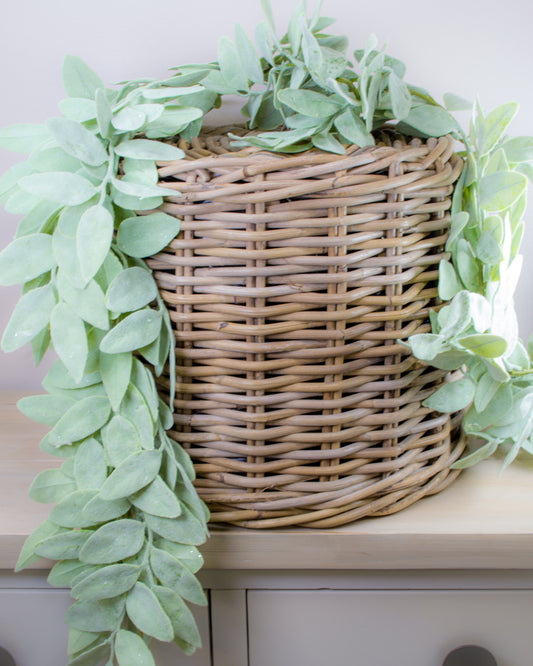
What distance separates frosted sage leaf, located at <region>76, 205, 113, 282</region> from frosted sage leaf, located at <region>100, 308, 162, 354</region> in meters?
0.05

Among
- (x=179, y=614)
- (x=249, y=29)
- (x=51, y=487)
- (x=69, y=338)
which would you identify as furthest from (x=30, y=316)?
(x=249, y=29)

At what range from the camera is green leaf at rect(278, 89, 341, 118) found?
1.51ft

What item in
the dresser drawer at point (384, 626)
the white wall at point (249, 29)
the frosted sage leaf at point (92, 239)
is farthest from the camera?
the white wall at point (249, 29)

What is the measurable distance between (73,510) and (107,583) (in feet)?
0.20

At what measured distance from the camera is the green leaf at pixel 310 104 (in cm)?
46

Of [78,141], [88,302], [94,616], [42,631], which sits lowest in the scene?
[42,631]

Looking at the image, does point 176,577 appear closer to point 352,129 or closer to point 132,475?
point 132,475

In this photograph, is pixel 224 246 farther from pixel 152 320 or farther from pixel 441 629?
pixel 441 629

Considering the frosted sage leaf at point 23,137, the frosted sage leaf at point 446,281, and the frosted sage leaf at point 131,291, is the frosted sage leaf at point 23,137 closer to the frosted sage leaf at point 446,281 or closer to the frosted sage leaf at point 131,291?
the frosted sage leaf at point 131,291

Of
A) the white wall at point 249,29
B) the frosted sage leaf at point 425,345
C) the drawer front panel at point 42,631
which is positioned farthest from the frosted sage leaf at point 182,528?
the white wall at point 249,29

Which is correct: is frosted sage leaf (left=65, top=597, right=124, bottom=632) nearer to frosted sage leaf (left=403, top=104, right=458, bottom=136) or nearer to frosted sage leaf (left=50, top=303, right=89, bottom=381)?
frosted sage leaf (left=50, top=303, right=89, bottom=381)

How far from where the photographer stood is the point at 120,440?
0.46m

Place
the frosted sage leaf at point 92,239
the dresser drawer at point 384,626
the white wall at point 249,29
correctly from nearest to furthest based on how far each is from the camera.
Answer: the frosted sage leaf at point 92,239 → the dresser drawer at point 384,626 → the white wall at point 249,29

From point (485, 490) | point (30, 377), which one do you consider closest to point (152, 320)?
point (485, 490)
